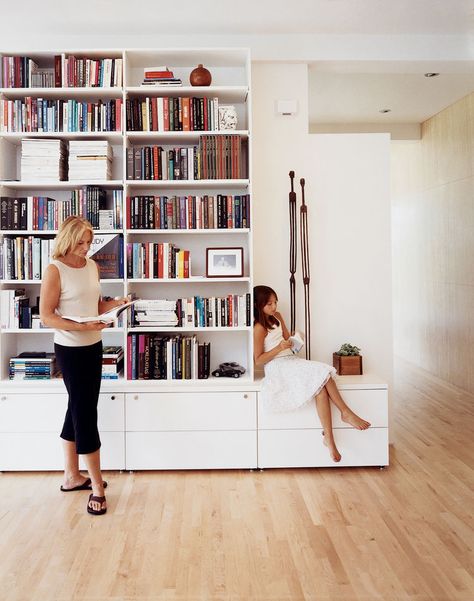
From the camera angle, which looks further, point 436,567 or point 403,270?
point 403,270

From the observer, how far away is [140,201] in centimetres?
388

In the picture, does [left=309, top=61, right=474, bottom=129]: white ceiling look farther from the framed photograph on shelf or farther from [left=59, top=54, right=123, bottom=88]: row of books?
the framed photograph on shelf

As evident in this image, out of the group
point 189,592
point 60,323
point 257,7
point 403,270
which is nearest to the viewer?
point 189,592

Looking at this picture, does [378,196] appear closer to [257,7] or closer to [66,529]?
[257,7]

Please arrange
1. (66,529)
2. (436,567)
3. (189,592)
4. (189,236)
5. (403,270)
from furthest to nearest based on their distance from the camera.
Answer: (403,270)
(189,236)
(66,529)
(436,567)
(189,592)

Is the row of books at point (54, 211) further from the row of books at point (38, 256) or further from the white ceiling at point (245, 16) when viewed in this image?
the white ceiling at point (245, 16)

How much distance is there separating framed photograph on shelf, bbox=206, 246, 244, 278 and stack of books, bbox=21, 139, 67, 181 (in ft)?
3.71

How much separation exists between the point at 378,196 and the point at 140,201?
1699mm

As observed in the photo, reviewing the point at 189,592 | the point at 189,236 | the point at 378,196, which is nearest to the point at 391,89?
the point at 378,196

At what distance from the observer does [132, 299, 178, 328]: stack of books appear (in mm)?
3881

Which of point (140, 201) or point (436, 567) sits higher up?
point (140, 201)

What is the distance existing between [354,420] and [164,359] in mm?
1266

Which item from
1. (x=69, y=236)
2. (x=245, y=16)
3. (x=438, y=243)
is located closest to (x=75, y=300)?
(x=69, y=236)

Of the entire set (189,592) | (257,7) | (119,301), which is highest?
(257,7)
